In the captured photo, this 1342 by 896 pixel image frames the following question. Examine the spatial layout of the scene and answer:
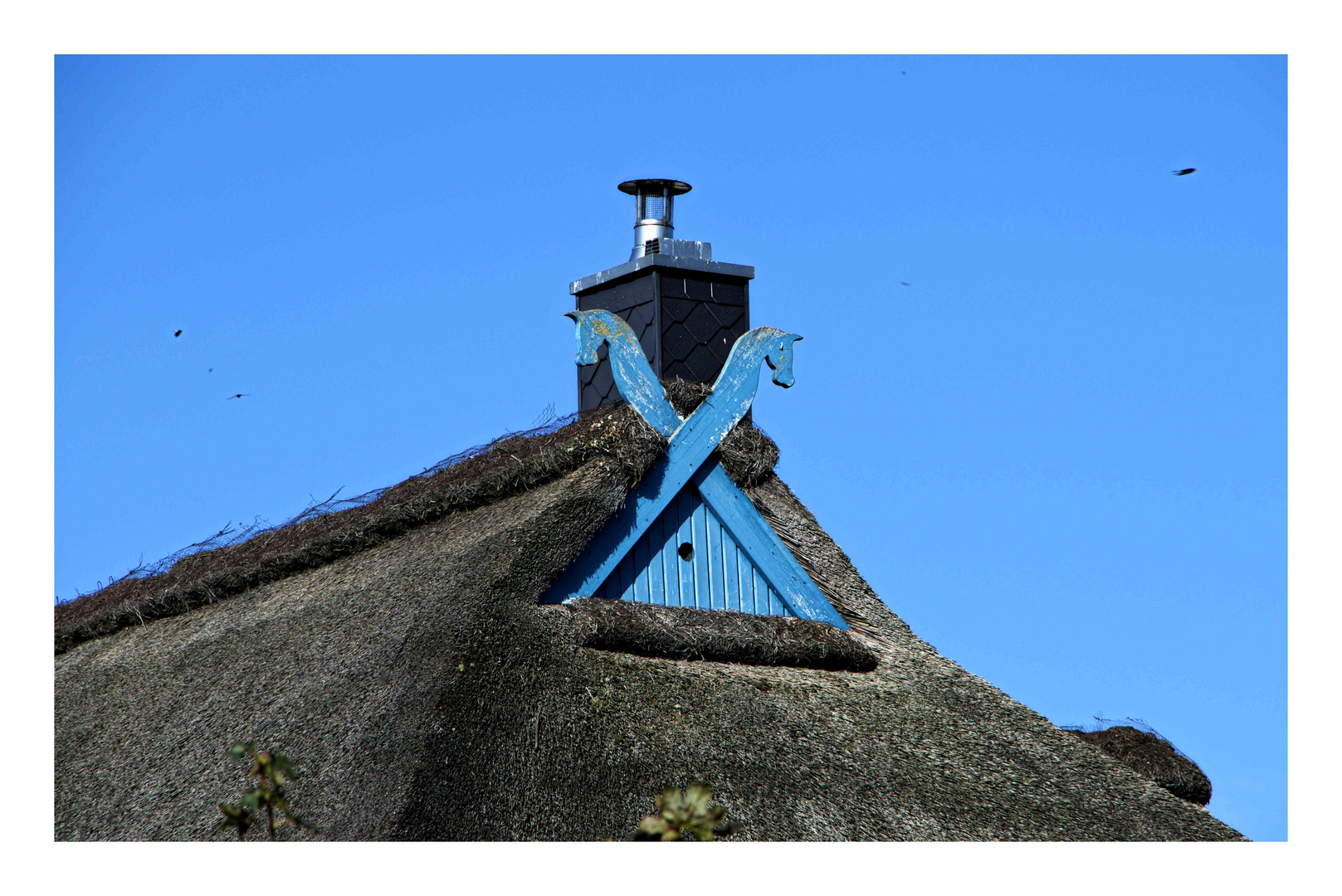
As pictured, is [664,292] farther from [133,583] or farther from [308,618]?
[133,583]

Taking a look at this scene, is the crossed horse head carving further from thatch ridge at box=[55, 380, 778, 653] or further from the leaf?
the leaf

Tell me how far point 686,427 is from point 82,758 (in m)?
2.95

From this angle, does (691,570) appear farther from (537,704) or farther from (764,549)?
(537,704)

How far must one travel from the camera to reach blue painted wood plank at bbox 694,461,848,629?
649 centimetres

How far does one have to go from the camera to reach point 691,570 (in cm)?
634

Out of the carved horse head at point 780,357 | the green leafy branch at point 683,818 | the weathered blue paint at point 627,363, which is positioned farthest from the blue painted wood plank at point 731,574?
the green leafy branch at point 683,818

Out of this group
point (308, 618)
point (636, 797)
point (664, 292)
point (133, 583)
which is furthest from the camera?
point (133, 583)

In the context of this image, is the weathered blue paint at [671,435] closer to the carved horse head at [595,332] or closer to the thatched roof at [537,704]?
the carved horse head at [595,332]

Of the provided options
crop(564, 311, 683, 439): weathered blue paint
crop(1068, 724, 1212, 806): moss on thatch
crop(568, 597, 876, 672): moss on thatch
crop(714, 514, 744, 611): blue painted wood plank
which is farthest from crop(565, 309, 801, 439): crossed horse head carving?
crop(1068, 724, 1212, 806): moss on thatch

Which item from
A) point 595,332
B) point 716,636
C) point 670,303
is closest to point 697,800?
point 716,636

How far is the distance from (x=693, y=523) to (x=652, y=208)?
2.21 meters

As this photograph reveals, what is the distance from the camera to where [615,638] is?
564 centimetres

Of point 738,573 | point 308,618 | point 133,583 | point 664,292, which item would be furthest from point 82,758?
point 664,292

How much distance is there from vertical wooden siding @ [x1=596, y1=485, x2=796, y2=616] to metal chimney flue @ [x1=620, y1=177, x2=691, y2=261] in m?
1.85
